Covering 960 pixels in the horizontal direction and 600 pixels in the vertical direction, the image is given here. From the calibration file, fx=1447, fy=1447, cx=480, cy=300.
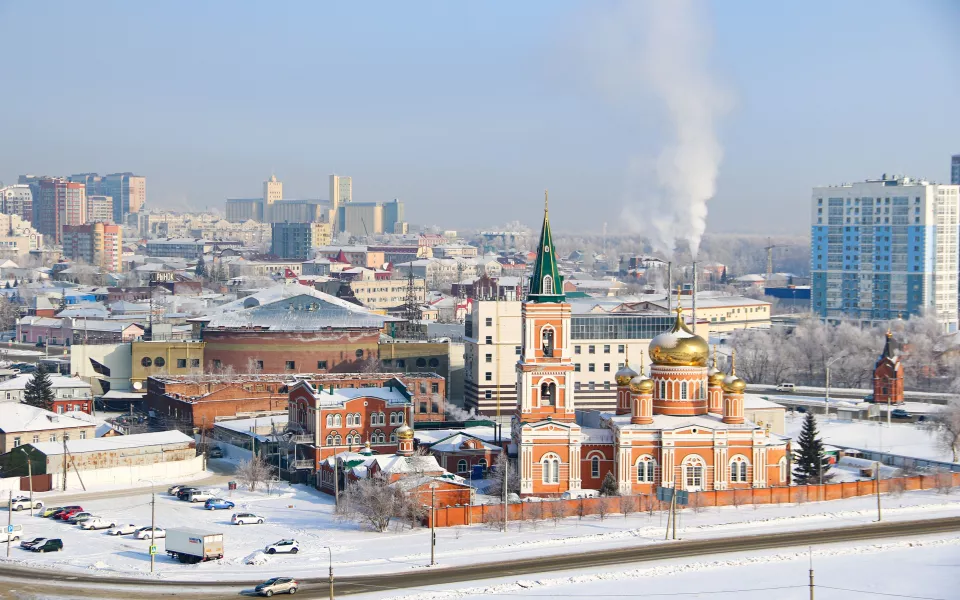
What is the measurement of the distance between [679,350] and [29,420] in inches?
984

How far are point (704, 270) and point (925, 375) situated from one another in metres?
95.4

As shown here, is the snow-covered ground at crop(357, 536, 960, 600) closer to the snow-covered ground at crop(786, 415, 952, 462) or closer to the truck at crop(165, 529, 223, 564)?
the truck at crop(165, 529, 223, 564)

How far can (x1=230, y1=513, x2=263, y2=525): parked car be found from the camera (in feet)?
141

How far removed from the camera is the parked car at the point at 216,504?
45.7 meters

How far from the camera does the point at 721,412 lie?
47.8 m

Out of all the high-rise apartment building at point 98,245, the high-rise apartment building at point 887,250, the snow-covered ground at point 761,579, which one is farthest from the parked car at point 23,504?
the high-rise apartment building at point 98,245

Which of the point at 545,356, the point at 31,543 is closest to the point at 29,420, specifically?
the point at 31,543

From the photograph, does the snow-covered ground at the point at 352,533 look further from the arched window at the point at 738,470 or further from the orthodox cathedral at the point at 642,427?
the orthodox cathedral at the point at 642,427

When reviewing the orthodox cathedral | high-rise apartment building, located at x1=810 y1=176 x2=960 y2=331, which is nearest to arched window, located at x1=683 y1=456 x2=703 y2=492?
the orthodox cathedral

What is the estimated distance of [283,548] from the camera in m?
38.8

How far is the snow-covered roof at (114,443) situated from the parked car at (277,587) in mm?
18048

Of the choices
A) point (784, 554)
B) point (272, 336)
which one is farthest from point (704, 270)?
point (784, 554)

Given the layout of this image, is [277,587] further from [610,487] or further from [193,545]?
[610,487]

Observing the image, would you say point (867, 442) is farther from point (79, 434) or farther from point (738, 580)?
point (79, 434)
